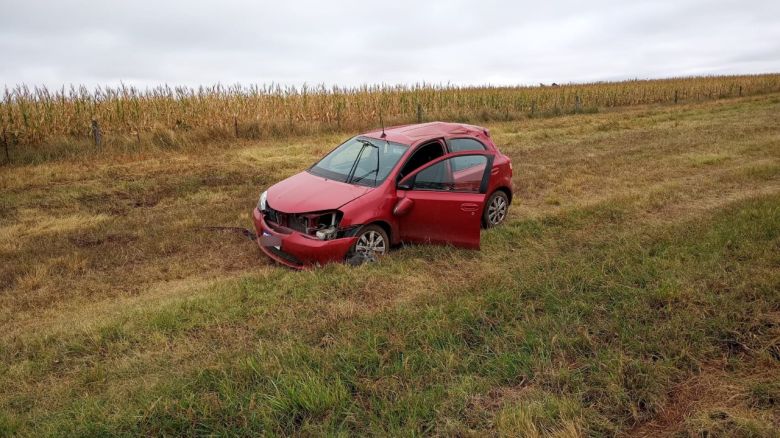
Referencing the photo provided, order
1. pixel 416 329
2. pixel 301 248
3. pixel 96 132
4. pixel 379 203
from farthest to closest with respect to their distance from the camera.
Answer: pixel 96 132
pixel 379 203
pixel 301 248
pixel 416 329

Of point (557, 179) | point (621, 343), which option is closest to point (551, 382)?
point (621, 343)

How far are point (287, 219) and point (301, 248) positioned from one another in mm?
480

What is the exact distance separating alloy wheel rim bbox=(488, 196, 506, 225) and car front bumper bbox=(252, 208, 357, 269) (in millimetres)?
2547

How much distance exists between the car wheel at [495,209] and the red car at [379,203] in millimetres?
922

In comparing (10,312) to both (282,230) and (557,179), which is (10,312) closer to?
(282,230)

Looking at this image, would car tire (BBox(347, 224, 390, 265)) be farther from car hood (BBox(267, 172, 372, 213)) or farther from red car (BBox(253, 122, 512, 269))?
car hood (BBox(267, 172, 372, 213))

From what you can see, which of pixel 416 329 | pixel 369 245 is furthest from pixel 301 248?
pixel 416 329

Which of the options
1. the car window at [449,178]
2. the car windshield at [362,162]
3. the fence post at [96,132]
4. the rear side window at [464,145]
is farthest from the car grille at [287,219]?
the fence post at [96,132]

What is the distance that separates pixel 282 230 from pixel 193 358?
2.28 metres

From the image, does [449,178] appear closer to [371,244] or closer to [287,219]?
[371,244]

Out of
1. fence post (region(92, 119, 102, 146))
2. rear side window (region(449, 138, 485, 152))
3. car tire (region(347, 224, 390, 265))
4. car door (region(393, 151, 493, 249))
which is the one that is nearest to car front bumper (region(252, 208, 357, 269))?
car tire (region(347, 224, 390, 265))

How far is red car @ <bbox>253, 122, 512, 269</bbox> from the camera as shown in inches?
230

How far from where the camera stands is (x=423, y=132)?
23.1ft

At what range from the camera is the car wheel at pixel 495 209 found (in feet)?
24.4
